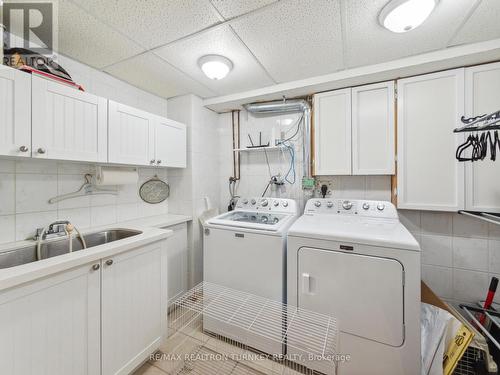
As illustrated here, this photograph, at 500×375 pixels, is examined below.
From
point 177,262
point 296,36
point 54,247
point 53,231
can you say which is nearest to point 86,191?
point 53,231

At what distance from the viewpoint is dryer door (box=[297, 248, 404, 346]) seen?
1341mm

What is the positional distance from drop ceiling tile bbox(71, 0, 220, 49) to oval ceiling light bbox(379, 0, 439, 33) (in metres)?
1.03

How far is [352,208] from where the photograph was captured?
2.01m

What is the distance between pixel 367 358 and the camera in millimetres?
1400

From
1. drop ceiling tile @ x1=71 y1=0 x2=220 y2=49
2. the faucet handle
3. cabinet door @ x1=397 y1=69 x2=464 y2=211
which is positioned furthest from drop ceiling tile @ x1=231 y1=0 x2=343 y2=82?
the faucet handle

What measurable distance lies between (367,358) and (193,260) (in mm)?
1852

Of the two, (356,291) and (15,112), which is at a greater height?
(15,112)

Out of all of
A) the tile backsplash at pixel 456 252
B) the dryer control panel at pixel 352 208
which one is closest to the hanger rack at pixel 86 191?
the dryer control panel at pixel 352 208

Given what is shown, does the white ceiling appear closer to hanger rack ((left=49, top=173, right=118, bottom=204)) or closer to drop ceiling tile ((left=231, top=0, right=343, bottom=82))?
drop ceiling tile ((left=231, top=0, right=343, bottom=82))

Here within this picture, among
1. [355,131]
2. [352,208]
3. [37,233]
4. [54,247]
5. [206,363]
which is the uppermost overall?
[355,131]

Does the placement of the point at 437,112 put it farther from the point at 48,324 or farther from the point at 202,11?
the point at 48,324

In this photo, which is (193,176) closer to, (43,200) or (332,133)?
(43,200)

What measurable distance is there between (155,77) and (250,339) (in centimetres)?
257

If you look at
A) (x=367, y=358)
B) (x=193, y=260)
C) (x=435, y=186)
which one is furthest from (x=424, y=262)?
(x=193, y=260)
